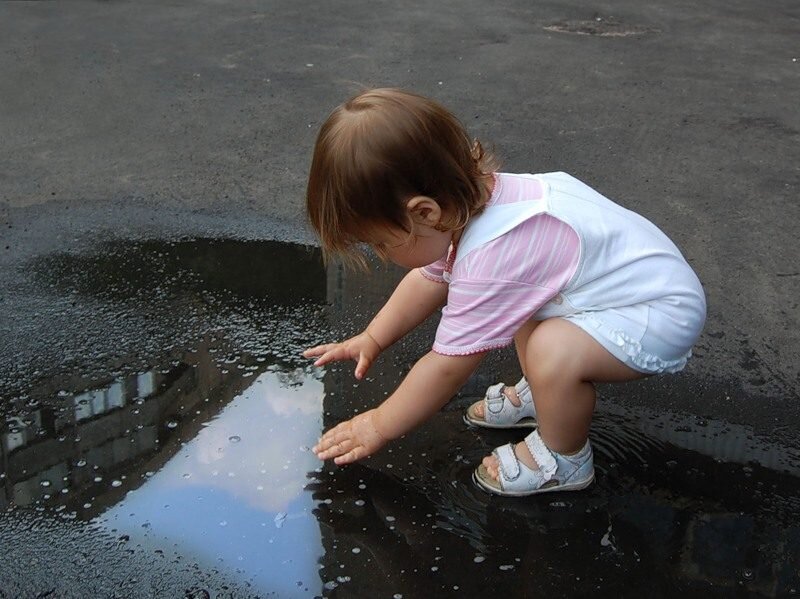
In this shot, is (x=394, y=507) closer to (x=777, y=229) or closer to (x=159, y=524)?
(x=159, y=524)

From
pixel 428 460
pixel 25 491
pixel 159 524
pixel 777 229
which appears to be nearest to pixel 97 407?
pixel 25 491

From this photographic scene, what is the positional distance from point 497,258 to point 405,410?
39cm

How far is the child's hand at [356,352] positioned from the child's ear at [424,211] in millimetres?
559

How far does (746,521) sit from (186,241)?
79.4 inches

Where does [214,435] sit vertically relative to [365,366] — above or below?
below

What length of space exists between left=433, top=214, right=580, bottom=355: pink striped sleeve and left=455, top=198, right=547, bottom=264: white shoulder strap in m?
0.01

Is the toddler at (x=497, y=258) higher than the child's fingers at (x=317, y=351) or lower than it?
higher

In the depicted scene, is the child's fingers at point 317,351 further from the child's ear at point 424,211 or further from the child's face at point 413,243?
the child's ear at point 424,211

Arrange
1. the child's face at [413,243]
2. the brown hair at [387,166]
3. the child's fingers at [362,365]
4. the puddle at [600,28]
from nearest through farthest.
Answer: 1. the brown hair at [387,166]
2. the child's face at [413,243]
3. the child's fingers at [362,365]
4. the puddle at [600,28]

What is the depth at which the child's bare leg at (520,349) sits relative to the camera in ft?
6.57

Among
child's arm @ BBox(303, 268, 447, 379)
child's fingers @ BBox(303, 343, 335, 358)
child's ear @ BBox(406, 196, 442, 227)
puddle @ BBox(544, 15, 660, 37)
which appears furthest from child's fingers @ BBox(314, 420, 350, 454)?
puddle @ BBox(544, 15, 660, 37)

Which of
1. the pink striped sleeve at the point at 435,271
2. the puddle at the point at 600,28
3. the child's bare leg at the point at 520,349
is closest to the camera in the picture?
the child's bare leg at the point at 520,349

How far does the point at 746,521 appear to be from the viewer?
2.04 meters

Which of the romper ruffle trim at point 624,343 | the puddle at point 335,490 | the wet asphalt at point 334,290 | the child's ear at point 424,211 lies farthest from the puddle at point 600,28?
the child's ear at point 424,211
